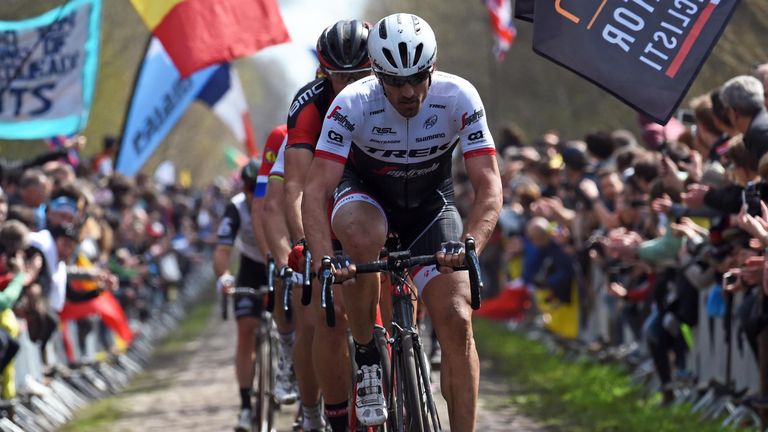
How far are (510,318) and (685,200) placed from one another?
32.3 ft

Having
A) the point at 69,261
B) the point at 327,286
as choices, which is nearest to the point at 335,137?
the point at 327,286

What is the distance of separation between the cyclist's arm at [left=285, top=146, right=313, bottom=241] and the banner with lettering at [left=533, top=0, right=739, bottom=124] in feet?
4.63

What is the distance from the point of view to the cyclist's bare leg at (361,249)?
7461 millimetres

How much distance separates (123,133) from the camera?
Result: 1524cm

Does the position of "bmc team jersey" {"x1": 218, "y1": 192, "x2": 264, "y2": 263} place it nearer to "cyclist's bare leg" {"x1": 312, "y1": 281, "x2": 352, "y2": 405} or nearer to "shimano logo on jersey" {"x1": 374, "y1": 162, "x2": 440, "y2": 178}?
"cyclist's bare leg" {"x1": 312, "y1": 281, "x2": 352, "y2": 405}

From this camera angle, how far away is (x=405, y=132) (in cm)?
743

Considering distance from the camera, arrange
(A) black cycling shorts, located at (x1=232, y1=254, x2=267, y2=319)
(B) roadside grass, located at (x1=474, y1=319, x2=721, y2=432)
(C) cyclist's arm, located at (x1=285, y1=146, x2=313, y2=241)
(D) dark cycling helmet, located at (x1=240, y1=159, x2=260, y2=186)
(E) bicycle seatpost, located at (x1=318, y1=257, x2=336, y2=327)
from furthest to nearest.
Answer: (A) black cycling shorts, located at (x1=232, y1=254, x2=267, y2=319) < (D) dark cycling helmet, located at (x1=240, y1=159, x2=260, y2=186) < (B) roadside grass, located at (x1=474, y1=319, x2=721, y2=432) < (C) cyclist's arm, located at (x1=285, y1=146, x2=313, y2=241) < (E) bicycle seatpost, located at (x1=318, y1=257, x2=336, y2=327)

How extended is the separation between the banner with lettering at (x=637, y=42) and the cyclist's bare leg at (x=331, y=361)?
1906 mm

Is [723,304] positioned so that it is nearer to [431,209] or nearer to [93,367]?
[431,209]

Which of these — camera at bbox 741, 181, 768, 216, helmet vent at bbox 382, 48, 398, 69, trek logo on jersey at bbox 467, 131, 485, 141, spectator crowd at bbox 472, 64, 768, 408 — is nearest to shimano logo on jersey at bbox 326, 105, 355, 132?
helmet vent at bbox 382, 48, 398, 69

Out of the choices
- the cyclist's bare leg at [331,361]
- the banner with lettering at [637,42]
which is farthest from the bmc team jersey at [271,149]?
the banner with lettering at [637,42]

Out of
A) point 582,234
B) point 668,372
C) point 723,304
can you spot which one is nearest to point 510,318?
point 582,234

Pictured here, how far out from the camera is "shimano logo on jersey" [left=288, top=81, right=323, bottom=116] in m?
8.52

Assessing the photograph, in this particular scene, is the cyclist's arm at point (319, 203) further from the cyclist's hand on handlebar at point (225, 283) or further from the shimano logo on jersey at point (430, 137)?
the cyclist's hand on handlebar at point (225, 283)
